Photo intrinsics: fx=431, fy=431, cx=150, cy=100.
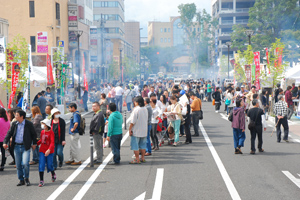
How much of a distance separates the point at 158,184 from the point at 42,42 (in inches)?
1565

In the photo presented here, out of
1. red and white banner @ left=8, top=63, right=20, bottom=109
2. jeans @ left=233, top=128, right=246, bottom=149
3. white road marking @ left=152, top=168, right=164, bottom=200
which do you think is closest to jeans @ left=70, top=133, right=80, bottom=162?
white road marking @ left=152, top=168, right=164, bottom=200

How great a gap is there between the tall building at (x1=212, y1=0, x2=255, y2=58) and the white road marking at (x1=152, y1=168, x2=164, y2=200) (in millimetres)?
95201

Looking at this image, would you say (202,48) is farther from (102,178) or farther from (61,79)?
(102,178)

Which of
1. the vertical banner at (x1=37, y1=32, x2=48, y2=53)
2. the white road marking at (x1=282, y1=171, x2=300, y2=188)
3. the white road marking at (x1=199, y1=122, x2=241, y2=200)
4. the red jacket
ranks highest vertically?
the vertical banner at (x1=37, y1=32, x2=48, y2=53)

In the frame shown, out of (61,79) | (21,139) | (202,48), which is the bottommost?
(21,139)

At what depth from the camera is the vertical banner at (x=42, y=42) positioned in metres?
46.1

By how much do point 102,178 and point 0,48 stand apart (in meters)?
12.1

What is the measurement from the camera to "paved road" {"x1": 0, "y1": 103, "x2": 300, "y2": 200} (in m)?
8.63

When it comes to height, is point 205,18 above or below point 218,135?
above

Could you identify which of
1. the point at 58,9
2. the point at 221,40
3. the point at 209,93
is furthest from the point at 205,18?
the point at 209,93

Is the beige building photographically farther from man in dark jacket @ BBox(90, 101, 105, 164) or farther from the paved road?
man in dark jacket @ BBox(90, 101, 105, 164)

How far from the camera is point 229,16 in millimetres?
105062

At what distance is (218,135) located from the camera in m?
18.0

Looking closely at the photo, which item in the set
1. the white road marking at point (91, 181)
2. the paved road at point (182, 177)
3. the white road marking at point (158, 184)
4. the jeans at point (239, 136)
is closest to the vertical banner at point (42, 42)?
the paved road at point (182, 177)
